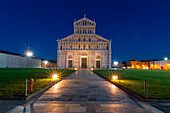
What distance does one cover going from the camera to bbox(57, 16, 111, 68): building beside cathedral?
179ft

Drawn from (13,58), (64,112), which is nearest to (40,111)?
(64,112)

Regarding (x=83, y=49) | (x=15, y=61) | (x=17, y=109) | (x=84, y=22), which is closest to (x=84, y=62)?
(x=83, y=49)

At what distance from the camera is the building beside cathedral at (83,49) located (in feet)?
179

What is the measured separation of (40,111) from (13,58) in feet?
179

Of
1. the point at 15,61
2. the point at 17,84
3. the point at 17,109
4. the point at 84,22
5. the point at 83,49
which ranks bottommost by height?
the point at 17,109

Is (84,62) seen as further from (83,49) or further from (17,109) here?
(17,109)

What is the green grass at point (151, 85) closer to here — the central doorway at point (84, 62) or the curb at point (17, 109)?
the curb at point (17, 109)

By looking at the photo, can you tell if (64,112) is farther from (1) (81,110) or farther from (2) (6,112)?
(2) (6,112)

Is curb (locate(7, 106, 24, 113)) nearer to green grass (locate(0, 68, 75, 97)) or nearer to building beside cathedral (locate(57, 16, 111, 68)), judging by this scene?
green grass (locate(0, 68, 75, 97))

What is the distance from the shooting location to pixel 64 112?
442cm

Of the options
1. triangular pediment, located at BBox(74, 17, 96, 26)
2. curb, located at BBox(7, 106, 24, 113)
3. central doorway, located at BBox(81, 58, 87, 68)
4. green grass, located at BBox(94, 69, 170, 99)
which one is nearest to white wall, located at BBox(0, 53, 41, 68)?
central doorway, located at BBox(81, 58, 87, 68)

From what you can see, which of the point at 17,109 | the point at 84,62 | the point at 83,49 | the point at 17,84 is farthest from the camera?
the point at 84,62

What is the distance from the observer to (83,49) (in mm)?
55000

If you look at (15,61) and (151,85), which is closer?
(151,85)
